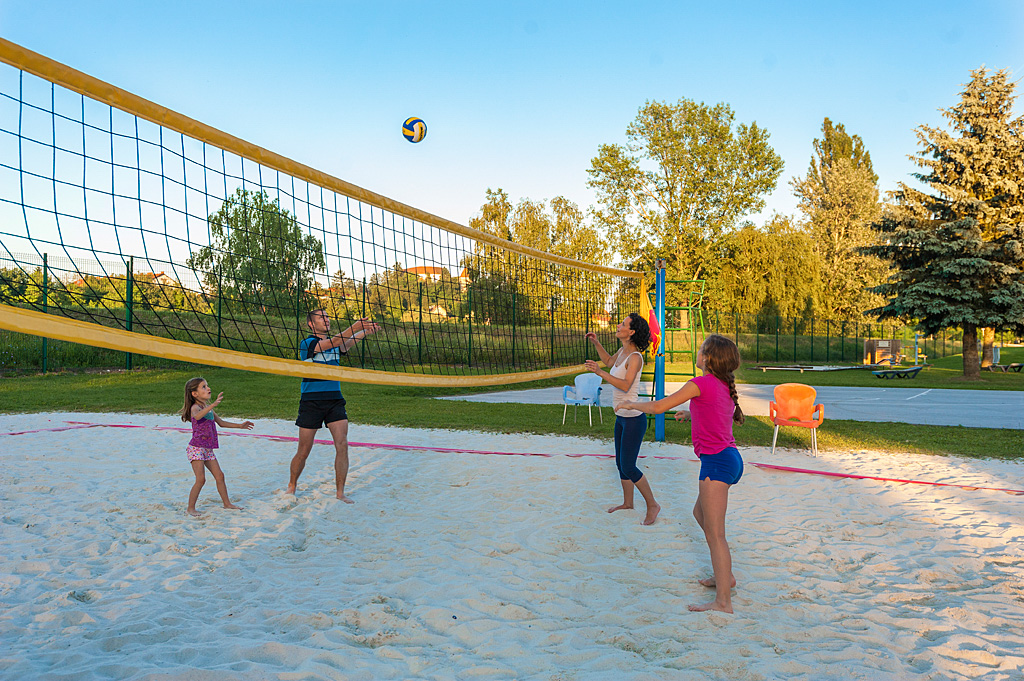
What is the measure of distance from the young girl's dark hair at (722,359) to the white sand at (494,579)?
1.07 meters

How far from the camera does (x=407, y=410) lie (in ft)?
35.0

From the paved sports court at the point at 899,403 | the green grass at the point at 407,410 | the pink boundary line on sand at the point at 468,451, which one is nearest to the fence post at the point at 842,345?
the paved sports court at the point at 899,403

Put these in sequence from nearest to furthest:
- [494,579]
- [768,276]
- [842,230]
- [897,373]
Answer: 1. [494,579]
2. [897,373]
3. [768,276]
4. [842,230]

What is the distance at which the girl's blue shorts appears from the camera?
3006mm

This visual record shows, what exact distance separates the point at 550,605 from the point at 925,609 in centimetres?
179

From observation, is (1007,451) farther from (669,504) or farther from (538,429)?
(538,429)

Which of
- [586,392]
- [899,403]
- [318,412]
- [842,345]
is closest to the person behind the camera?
[318,412]

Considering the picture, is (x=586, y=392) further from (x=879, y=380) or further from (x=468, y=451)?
(x=879, y=380)

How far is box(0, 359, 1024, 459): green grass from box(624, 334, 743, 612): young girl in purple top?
15.3ft

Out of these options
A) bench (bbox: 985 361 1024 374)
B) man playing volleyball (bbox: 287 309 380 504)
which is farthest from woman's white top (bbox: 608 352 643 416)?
bench (bbox: 985 361 1024 374)

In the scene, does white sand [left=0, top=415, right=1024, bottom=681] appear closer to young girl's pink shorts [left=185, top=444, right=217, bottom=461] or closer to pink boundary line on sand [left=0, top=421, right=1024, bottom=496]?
pink boundary line on sand [left=0, top=421, right=1024, bottom=496]

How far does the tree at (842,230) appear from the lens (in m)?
32.8

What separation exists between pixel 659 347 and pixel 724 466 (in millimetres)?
3887

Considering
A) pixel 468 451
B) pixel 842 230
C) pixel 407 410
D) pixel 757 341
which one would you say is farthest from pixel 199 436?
pixel 842 230
